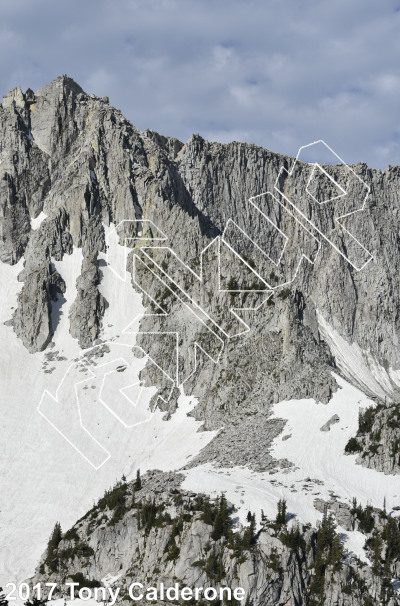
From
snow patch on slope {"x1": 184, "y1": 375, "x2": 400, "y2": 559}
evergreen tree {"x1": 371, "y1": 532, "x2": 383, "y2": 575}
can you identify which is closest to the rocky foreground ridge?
evergreen tree {"x1": 371, "y1": 532, "x2": 383, "y2": 575}

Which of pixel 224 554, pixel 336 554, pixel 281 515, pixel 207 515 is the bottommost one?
pixel 224 554

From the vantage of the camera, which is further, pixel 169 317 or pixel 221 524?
pixel 169 317

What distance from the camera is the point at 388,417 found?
99.2 m

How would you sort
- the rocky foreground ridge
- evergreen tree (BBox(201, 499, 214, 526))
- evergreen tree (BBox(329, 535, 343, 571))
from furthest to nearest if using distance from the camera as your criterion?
evergreen tree (BBox(201, 499, 214, 526)) < evergreen tree (BBox(329, 535, 343, 571)) < the rocky foreground ridge

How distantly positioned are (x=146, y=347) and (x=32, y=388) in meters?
24.0

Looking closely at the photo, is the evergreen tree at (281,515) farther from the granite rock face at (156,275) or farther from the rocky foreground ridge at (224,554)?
the granite rock face at (156,275)

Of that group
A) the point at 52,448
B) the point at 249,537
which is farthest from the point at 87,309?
the point at 249,537

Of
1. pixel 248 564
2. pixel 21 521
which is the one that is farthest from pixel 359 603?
pixel 21 521

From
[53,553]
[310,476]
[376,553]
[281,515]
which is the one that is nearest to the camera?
[376,553]

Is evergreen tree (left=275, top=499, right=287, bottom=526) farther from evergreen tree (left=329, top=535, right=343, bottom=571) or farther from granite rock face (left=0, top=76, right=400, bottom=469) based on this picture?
granite rock face (left=0, top=76, right=400, bottom=469)

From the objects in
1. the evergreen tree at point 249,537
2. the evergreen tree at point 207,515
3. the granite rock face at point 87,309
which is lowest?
the evergreen tree at point 249,537

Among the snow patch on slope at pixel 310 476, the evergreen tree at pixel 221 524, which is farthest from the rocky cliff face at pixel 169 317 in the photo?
the snow patch on slope at pixel 310 476

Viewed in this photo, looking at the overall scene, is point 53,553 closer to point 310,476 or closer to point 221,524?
point 221,524

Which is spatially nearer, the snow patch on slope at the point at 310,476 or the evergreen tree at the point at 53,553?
the snow patch on slope at the point at 310,476
